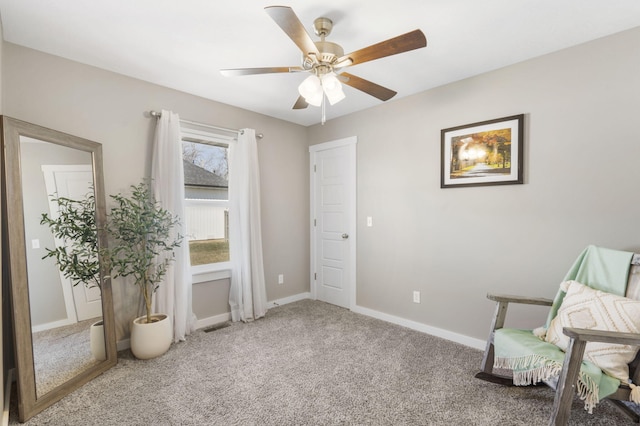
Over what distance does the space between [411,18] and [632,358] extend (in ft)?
7.52

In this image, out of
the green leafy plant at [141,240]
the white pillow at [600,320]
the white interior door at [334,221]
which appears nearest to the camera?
the white pillow at [600,320]

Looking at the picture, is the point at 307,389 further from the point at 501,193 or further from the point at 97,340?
the point at 501,193

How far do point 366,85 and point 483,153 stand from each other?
4.37 ft

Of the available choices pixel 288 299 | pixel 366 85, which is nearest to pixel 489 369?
pixel 366 85

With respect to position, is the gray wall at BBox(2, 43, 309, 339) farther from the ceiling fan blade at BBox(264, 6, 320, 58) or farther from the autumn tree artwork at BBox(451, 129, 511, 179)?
the autumn tree artwork at BBox(451, 129, 511, 179)

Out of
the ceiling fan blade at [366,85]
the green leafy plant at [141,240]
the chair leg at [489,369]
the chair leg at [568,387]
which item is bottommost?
the chair leg at [489,369]

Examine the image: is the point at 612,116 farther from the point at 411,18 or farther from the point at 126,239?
the point at 126,239

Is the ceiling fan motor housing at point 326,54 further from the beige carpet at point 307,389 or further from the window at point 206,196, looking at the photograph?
the beige carpet at point 307,389

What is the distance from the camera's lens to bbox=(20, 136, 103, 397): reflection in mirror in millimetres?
1981

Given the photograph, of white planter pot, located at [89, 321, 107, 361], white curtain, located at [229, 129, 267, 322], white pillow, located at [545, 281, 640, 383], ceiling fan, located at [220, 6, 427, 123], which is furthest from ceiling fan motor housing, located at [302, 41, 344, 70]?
white planter pot, located at [89, 321, 107, 361]

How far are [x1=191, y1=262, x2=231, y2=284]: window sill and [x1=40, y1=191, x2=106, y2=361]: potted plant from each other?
961mm

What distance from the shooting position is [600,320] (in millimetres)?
1768

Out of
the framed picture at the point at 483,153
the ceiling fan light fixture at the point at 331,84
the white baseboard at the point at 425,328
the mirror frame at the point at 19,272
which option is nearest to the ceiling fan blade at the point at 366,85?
the ceiling fan light fixture at the point at 331,84

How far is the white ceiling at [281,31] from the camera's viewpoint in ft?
5.99
